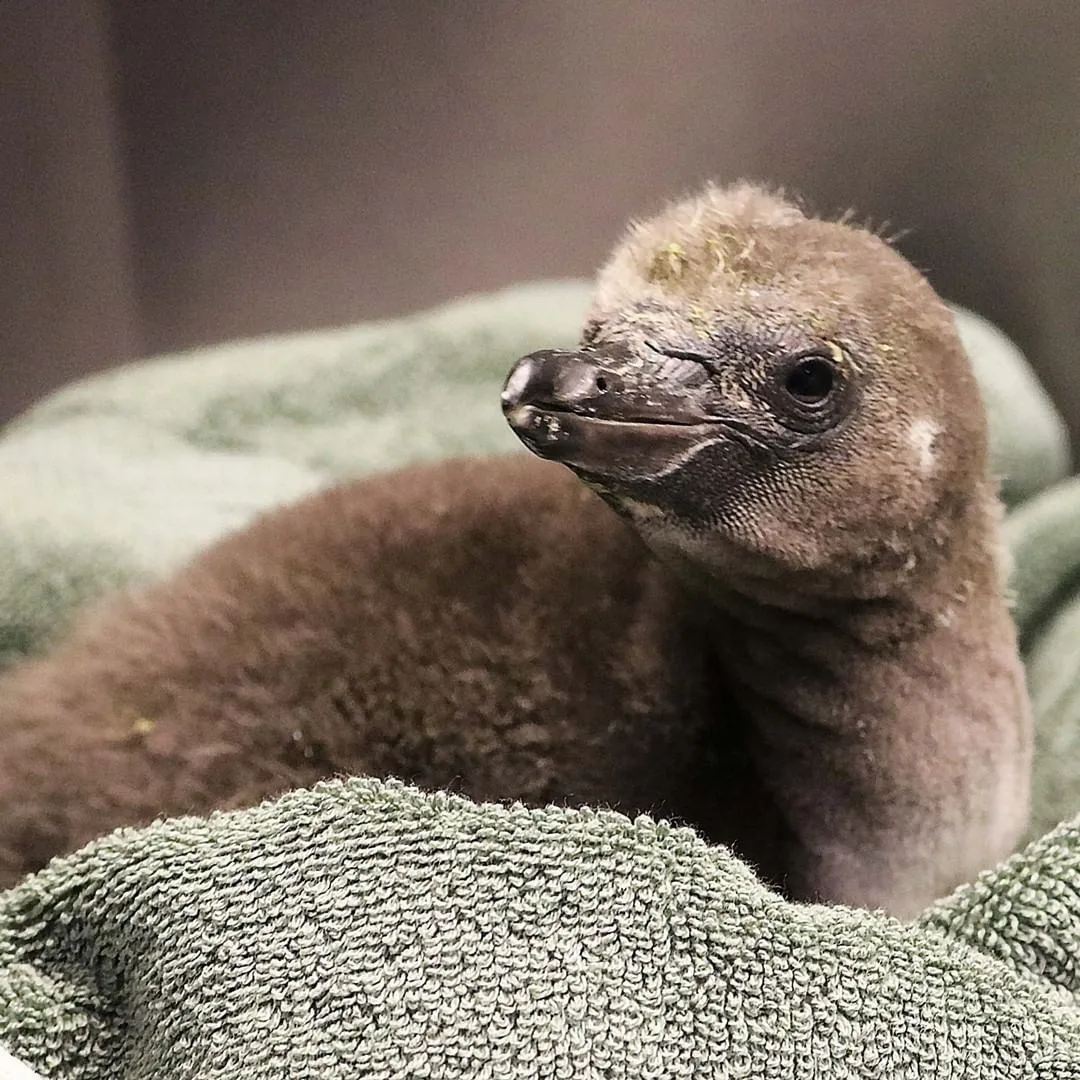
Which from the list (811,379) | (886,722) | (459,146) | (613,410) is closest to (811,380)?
(811,379)

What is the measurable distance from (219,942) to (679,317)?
0.41 m

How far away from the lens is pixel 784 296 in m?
0.70

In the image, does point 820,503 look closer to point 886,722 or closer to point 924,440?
point 924,440

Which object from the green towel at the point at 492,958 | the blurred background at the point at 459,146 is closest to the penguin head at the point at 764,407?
the green towel at the point at 492,958

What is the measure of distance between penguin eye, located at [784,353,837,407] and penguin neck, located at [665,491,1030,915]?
131 millimetres

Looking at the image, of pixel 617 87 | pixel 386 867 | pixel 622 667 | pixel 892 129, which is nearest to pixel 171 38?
pixel 617 87

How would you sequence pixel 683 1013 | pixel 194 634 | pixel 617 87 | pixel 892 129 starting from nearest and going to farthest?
pixel 683 1013
pixel 194 634
pixel 892 129
pixel 617 87

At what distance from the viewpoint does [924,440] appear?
73cm

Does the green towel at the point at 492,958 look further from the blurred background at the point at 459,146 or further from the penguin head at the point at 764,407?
the blurred background at the point at 459,146

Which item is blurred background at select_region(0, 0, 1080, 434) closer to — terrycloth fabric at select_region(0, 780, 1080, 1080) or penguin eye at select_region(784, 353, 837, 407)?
penguin eye at select_region(784, 353, 837, 407)

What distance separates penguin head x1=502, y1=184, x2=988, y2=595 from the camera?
676 mm

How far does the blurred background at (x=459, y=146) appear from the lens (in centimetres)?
144

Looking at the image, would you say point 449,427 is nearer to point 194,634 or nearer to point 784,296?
point 194,634

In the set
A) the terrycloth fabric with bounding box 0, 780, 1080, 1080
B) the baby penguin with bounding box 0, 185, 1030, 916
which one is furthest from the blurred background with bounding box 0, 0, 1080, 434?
the terrycloth fabric with bounding box 0, 780, 1080, 1080
